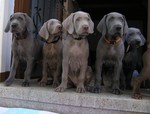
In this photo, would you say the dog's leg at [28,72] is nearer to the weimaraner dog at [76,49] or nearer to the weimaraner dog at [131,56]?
the weimaraner dog at [76,49]

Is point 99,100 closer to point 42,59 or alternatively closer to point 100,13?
point 42,59

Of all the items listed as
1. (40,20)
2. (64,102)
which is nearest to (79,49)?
(64,102)

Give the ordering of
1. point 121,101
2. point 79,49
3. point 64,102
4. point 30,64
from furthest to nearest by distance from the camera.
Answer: point 30,64
point 79,49
point 64,102
point 121,101

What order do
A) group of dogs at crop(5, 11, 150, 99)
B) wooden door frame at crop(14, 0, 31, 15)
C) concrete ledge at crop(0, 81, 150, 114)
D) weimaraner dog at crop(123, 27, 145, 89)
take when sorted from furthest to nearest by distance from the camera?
1. wooden door frame at crop(14, 0, 31, 15)
2. weimaraner dog at crop(123, 27, 145, 89)
3. group of dogs at crop(5, 11, 150, 99)
4. concrete ledge at crop(0, 81, 150, 114)

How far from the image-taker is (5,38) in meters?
2.82

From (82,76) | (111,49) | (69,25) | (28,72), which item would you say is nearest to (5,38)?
(28,72)

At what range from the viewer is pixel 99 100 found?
6.75 ft

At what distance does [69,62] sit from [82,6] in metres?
4.50

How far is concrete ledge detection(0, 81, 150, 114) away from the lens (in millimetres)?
1998

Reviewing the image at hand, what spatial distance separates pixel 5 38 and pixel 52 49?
2.46 ft

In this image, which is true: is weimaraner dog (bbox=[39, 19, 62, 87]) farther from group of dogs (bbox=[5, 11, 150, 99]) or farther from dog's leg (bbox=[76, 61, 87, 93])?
dog's leg (bbox=[76, 61, 87, 93])

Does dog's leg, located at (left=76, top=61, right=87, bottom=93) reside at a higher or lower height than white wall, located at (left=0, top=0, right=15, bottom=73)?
lower

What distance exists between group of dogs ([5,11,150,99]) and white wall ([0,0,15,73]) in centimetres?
29

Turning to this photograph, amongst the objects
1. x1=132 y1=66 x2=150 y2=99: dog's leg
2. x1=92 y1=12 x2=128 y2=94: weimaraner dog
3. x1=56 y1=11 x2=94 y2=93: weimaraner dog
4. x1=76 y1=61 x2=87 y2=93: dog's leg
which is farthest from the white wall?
x1=132 y1=66 x2=150 y2=99: dog's leg
